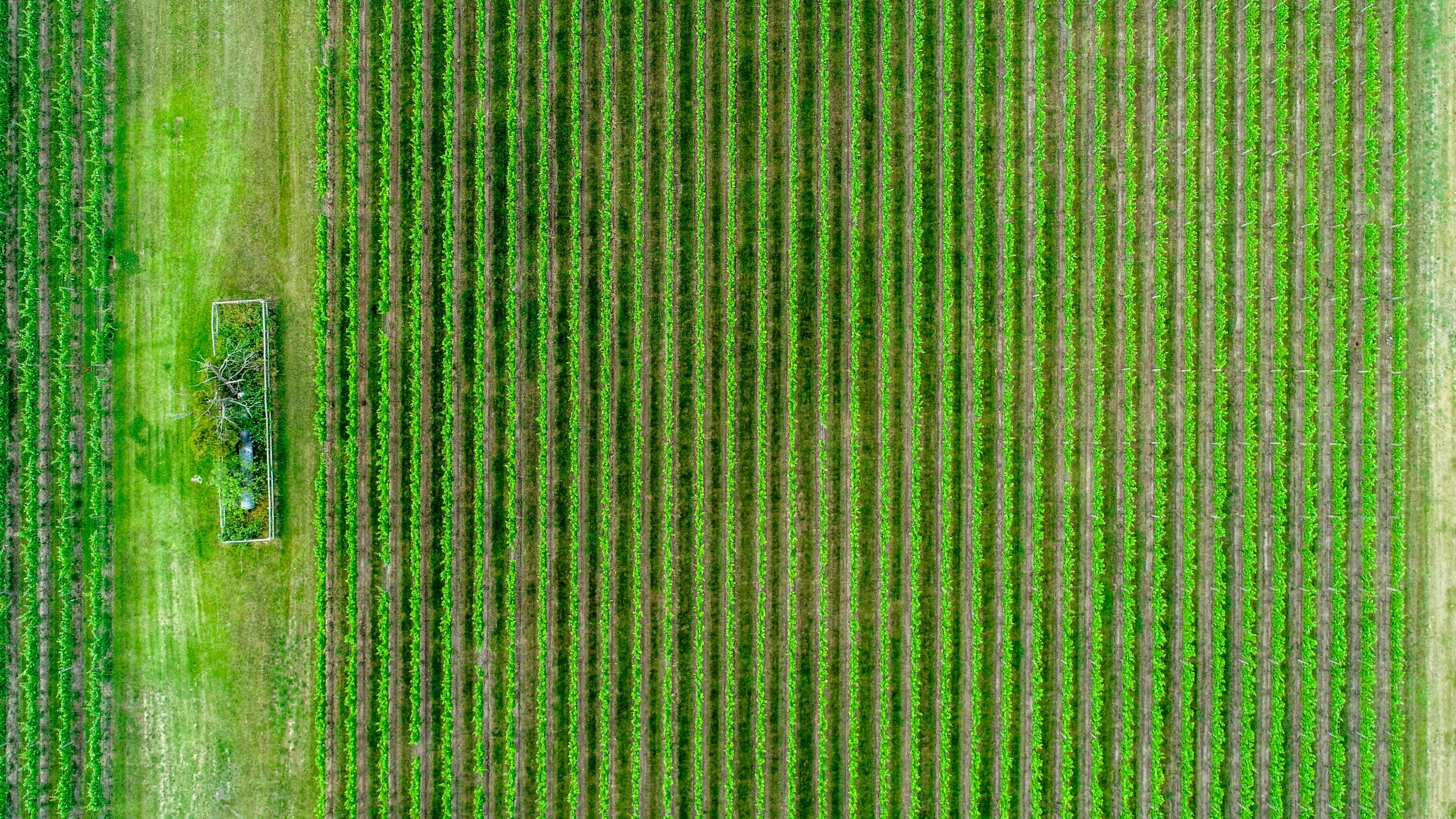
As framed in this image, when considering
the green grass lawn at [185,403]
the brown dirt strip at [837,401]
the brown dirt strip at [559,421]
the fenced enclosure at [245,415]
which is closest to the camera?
the green grass lawn at [185,403]

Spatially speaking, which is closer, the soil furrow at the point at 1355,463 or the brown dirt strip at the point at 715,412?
the soil furrow at the point at 1355,463

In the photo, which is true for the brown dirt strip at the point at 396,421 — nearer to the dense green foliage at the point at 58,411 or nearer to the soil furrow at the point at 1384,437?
the dense green foliage at the point at 58,411

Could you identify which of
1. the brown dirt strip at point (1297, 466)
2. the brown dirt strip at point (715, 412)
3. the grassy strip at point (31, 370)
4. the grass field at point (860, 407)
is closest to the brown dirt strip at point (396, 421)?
the grass field at point (860, 407)

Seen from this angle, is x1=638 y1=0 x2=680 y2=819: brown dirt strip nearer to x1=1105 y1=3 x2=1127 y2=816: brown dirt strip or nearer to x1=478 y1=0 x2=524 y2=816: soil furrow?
x1=478 y1=0 x2=524 y2=816: soil furrow

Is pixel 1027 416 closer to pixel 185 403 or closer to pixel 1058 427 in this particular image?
pixel 1058 427

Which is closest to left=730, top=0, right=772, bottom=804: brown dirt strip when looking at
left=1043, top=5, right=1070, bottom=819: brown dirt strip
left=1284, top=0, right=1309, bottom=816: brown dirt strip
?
left=1043, top=5, right=1070, bottom=819: brown dirt strip

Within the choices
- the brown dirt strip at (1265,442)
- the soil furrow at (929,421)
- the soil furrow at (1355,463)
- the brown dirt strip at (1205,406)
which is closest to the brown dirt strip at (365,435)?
the soil furrow at (929,421)

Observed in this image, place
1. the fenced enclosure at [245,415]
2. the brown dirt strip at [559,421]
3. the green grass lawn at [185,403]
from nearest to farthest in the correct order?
the green grass lawn at [185,403]
the fenced enclosure at [245,415]
the brown dirt strip at [559,421]
